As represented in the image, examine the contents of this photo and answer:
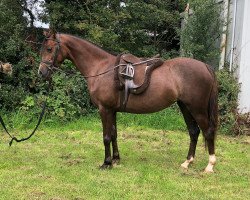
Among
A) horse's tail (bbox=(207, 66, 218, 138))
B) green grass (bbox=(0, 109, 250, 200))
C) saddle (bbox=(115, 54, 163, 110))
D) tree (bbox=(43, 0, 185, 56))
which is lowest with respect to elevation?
green grass (bbox=(0, 109, 250, 200))

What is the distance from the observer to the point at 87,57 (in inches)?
244

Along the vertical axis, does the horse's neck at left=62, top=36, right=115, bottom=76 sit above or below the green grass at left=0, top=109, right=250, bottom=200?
above

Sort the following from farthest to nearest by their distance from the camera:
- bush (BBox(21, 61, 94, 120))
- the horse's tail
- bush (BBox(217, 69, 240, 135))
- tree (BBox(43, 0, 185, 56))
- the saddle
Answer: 1. tree (BBox(43, 0, 185, 56))
2. bush (BBox(21, 61, 94, 120))
3. bush (BBox(217, 69, 240, 135))
4. the horse's tail
5. the saddle

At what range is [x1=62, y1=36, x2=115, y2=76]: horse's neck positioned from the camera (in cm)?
615

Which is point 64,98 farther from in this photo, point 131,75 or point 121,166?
point 131,75

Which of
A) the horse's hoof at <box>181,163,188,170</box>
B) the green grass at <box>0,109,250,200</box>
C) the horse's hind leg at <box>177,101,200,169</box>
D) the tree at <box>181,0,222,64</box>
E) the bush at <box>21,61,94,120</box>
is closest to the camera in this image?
the green grass at <box>0,109,250,200</box>

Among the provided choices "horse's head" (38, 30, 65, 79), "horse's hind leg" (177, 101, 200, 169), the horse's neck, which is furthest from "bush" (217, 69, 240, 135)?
"horse's head" (38, 30, 65, 79)

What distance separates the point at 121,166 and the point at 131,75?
1434 millimetres

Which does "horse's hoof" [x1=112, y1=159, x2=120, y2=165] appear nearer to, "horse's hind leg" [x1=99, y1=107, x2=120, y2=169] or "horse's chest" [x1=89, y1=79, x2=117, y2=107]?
"horse's hind leg" [x1=99, y1=107, x2=120, y2=169]

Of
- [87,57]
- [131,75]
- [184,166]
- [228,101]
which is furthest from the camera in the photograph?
[228,101]

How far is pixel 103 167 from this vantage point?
6160 mm

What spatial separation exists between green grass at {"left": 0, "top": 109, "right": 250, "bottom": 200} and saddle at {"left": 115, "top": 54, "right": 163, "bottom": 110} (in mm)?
1148

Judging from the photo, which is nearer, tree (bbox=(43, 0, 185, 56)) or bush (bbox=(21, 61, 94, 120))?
bush (bbox=(21, 61, 94, 120))

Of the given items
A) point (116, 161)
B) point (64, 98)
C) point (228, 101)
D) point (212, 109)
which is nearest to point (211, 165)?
point (212, 109)
